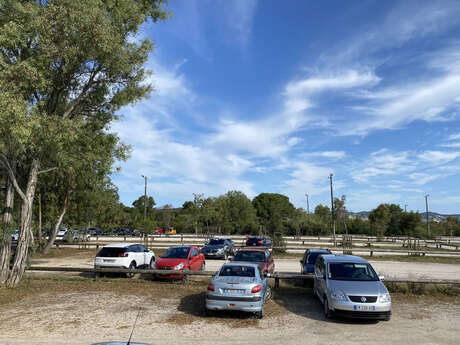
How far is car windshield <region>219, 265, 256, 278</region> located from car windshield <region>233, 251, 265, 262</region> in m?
4.55

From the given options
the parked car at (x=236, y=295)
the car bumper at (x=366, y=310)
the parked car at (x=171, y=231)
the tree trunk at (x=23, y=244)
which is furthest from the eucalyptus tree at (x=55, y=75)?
the parked car at (x=171, y=231)

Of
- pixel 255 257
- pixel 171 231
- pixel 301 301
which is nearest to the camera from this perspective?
pixel 301 301

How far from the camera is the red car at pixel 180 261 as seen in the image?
15.2 meters

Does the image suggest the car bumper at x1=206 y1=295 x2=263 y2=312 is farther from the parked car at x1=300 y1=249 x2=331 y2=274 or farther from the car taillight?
the parked car at x1=300 y1=249 x2=331 y2=274

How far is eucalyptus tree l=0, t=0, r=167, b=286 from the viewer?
1247 cm

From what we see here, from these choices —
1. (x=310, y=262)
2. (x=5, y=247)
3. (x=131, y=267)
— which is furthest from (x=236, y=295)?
(x=5, y=247)

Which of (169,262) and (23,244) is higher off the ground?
(23,244)

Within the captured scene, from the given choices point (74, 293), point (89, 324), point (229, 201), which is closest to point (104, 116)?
point (74, 293)

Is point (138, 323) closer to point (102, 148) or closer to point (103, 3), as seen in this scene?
point (102, 148)

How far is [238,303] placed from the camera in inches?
358

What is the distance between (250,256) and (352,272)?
18.7 feet

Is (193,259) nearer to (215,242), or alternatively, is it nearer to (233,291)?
(233,291)

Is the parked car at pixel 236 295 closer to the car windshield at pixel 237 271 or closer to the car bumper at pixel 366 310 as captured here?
the car windshield at pixel 237 271

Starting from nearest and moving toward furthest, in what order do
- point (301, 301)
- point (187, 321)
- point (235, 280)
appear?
point (187, 321) < point (235, 280) < point (301, 301)
